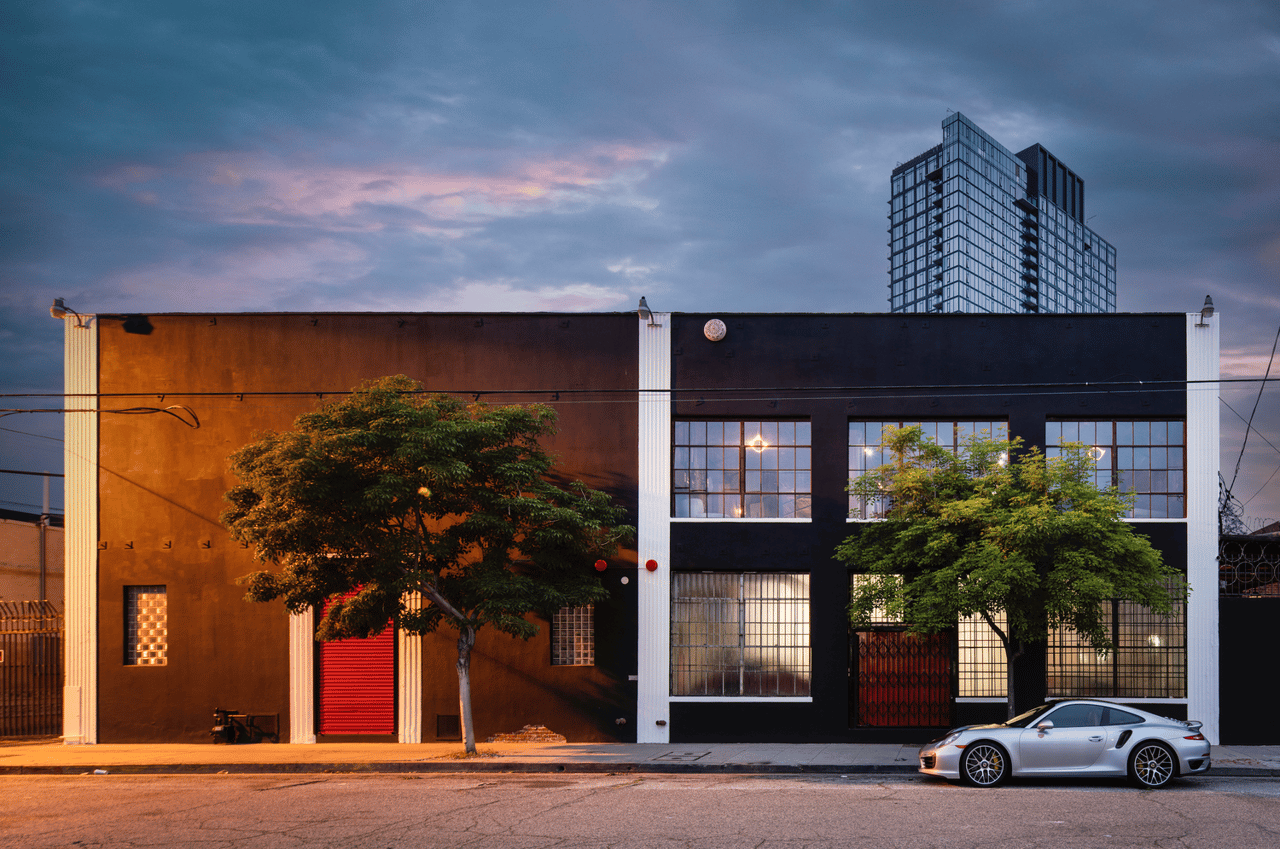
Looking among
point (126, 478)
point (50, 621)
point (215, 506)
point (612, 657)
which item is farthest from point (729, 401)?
point (50, 621)

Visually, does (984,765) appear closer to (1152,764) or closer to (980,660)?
(1152,764)

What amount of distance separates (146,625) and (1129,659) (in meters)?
19.4

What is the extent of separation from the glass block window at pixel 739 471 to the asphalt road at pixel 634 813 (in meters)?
5.83

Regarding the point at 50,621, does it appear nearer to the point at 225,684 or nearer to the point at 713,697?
the point at 225,684

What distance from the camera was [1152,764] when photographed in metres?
13.7

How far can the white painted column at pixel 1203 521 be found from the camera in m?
18.7

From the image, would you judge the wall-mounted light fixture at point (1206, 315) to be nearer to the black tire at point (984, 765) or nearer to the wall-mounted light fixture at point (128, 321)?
the black tire at point (984, 765)

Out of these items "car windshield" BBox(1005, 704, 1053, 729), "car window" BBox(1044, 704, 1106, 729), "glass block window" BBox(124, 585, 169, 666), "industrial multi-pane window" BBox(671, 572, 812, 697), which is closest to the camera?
"car window" BBox(1044, 704, 1106, 729)

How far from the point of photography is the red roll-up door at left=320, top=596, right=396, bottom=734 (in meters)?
19.5

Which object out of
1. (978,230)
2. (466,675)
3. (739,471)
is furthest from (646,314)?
(978,230)

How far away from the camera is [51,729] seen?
20.0 metres

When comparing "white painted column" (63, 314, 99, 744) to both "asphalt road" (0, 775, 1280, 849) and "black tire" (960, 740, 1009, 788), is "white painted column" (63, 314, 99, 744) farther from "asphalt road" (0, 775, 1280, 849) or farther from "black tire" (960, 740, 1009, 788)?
"black tire" (960, 740, 1009, 788)

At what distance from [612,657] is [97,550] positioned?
10665 millimetres

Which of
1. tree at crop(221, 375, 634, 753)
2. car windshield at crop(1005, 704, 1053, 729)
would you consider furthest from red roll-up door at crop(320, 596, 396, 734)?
Answer: car windshield at crop(1005, 704, 1053, 729)
